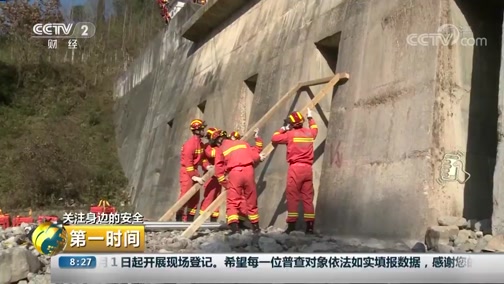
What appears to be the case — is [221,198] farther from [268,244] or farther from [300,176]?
[268,244]

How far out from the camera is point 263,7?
412 inches

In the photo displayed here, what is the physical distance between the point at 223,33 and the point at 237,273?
9.79 m

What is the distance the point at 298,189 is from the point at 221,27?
23.3 ft

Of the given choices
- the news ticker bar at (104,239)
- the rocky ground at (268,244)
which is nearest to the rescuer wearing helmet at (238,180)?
the rocky ground at (268,244)

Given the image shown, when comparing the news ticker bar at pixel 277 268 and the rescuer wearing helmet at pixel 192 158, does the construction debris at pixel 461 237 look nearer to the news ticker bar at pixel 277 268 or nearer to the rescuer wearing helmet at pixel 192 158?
the news ticker bar at pixel 277 268

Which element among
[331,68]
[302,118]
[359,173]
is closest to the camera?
[359,173]

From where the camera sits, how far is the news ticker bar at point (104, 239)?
11.7ft

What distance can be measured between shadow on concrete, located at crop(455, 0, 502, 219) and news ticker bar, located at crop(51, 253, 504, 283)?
235 cm

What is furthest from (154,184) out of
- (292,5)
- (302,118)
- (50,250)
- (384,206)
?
(50,250)

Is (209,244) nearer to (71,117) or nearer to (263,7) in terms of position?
(263,7)

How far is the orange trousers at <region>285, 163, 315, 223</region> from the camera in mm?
6500

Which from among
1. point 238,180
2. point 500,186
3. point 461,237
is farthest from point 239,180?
point 500,186

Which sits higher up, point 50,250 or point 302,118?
point 302,118

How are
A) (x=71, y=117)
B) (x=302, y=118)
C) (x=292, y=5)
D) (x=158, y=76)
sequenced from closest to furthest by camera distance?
1. (x=302, y=118)
2. (x=292, y=5)
3. (x=158, y=76)
4. (x=71, y=117)
